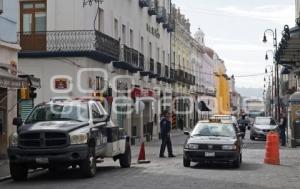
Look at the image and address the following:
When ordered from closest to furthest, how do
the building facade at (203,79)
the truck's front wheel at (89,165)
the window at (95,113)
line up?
the truck's front wheel at (89,165)
the window at (95,113)
the building facade at (203,79)

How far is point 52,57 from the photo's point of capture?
3259 centimetres

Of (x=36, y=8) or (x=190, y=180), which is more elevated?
(x=36, y=8)

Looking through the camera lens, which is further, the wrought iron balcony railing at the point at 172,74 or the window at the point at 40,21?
the wrought iron balcony railing at the point at 172,74

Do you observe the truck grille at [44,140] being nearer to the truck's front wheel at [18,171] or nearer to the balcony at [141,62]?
the truck's front wheel at [18,171]

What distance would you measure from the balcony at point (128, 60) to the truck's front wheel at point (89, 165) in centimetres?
2088

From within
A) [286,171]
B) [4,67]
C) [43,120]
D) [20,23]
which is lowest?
[286,171]

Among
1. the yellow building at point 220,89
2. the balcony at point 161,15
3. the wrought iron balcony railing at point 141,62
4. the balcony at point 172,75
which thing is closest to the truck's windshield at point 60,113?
the wrought iron balcony railing at point 141,62

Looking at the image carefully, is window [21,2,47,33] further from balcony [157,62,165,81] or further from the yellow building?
the yellow building

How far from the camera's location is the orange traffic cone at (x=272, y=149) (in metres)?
21.4

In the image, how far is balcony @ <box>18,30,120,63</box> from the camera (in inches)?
1272

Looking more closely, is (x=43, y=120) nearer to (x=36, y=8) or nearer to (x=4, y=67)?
(x=4, y=67)

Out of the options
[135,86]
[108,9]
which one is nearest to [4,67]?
[108,9]

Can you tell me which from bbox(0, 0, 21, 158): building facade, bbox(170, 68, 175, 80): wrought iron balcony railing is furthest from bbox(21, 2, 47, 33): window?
bbox(170, 68, 175, 80): wrought iron balcony railing

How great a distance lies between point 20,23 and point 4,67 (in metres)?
12.7
